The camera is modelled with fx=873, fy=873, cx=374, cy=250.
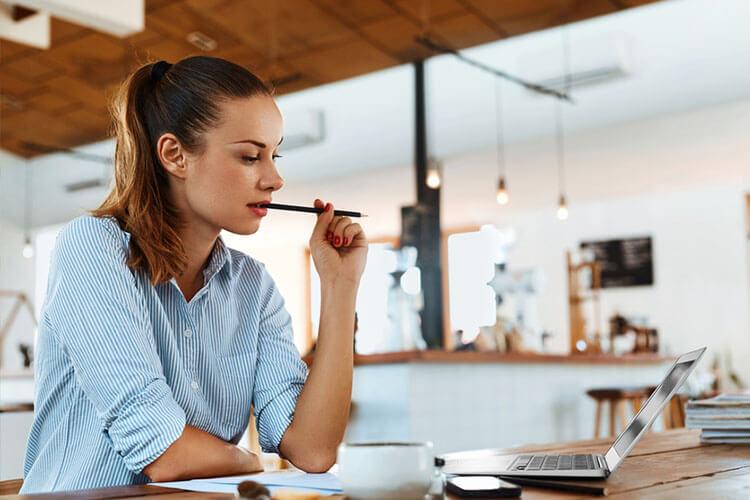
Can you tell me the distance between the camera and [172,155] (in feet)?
5.15

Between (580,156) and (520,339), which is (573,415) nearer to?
(520,339)

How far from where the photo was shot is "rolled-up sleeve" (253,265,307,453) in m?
1.66

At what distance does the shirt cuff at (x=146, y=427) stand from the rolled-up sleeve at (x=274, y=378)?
33cm

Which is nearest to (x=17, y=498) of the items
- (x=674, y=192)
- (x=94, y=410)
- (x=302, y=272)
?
(x=94, y=410)

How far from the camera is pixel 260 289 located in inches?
69.4

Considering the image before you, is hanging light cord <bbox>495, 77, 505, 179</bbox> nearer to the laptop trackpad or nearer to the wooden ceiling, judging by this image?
the wooden ceiling

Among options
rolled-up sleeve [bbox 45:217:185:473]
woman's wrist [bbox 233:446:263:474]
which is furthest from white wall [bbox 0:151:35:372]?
woman's wrist [bbox 233:446:263:474]

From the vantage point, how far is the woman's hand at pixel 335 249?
1.73 metres

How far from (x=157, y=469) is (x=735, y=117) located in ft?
21.8

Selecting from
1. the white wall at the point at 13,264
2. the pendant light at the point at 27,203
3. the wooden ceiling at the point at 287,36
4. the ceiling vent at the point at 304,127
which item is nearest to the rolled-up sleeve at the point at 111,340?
the wooden ceiling at the point at 287,36

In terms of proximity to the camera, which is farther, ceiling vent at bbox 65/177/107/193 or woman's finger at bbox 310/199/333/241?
ceiling vent at bbox 65/177/107/193

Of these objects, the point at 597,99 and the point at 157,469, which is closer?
the point at 157,469

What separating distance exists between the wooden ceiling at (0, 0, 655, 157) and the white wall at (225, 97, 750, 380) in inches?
47.2

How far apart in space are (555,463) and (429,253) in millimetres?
5502
